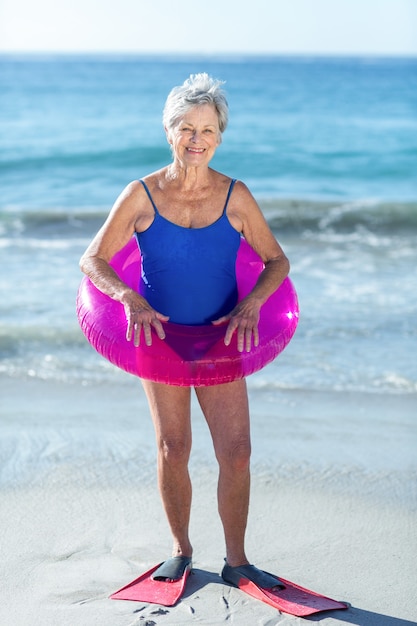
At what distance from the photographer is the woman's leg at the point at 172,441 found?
2.98 m

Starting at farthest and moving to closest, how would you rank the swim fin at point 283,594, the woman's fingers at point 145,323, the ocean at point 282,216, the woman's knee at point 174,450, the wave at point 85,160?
the wave at point 85,160, the ocean at point 282,216, the woman's knee at point 174,450, the swim fin at point 283,594, the woman's fingers at point 145,323

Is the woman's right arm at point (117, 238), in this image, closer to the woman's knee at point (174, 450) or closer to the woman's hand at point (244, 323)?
the woman's hand at point (244, 323)

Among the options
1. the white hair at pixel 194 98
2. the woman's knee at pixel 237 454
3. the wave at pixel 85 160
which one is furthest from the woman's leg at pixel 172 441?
the wave at pixel 85 160

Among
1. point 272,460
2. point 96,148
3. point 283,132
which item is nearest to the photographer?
Result: point 272,460

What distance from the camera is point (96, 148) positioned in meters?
19.8

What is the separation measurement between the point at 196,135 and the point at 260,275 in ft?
1.68

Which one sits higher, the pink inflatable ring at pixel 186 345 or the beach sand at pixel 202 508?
the pink inflatable ring at pixel 186 345

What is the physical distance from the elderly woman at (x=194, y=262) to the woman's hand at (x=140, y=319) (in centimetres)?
2

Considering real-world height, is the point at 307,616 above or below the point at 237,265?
below

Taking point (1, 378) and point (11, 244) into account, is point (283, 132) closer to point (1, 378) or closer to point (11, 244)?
point (11, 244)

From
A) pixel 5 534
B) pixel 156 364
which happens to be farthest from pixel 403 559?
pixel 5 534

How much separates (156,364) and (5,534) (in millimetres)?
1081

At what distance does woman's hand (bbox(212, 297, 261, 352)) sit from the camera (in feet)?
9.21

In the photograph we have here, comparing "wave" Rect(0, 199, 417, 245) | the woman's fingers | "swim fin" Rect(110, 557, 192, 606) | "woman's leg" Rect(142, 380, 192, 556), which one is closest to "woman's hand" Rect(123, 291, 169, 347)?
the woman's fingers
